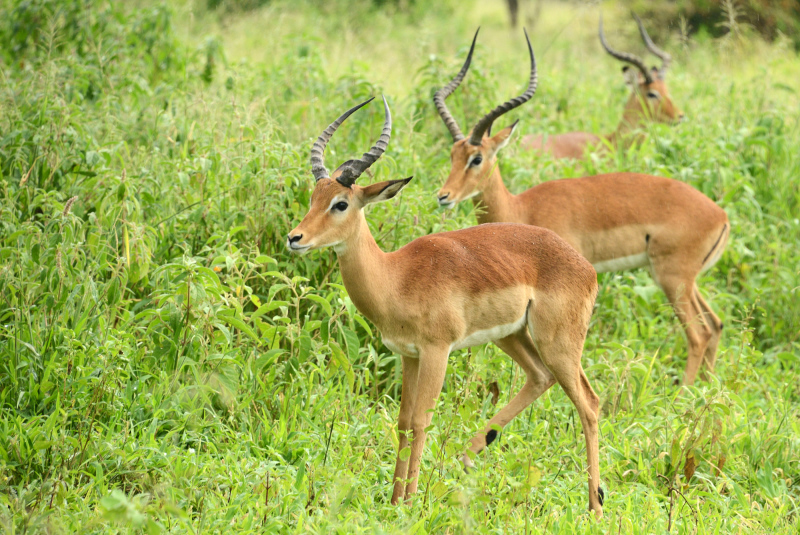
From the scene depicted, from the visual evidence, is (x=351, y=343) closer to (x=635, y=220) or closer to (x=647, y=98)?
(x=635, y=220)

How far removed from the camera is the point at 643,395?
452cm

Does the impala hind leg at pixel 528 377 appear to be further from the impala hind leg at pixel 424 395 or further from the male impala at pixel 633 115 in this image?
the male impala at pixel 633 115

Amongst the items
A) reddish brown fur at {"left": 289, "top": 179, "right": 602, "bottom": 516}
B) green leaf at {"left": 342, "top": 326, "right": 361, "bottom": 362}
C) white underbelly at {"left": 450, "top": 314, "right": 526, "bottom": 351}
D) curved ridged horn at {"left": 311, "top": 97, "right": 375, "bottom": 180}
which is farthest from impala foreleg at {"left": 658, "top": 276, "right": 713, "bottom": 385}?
curved ridged horn at {"left": 311, "top": 97, "right": 375, "bottom": 180}

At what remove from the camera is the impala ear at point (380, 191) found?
3.42 m

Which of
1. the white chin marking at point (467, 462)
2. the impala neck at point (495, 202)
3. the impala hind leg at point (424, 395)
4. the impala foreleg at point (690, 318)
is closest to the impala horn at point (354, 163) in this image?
the impala hind leg at point (424, 395)

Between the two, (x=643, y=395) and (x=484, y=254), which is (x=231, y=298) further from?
(x=643, y=395)

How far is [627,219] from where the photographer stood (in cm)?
536

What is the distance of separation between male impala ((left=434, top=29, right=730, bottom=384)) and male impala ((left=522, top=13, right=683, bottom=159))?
1.54m

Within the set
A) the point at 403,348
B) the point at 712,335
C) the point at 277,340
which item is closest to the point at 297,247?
the point at 403,348

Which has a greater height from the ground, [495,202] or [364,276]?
[364,276]

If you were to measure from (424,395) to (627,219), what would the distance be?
247 cm

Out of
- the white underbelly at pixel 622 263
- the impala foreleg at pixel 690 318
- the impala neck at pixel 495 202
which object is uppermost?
the impala neck at pixel 495 202

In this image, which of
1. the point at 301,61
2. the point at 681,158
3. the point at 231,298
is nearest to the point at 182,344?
the point at 231,298

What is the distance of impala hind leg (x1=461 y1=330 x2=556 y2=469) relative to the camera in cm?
393
